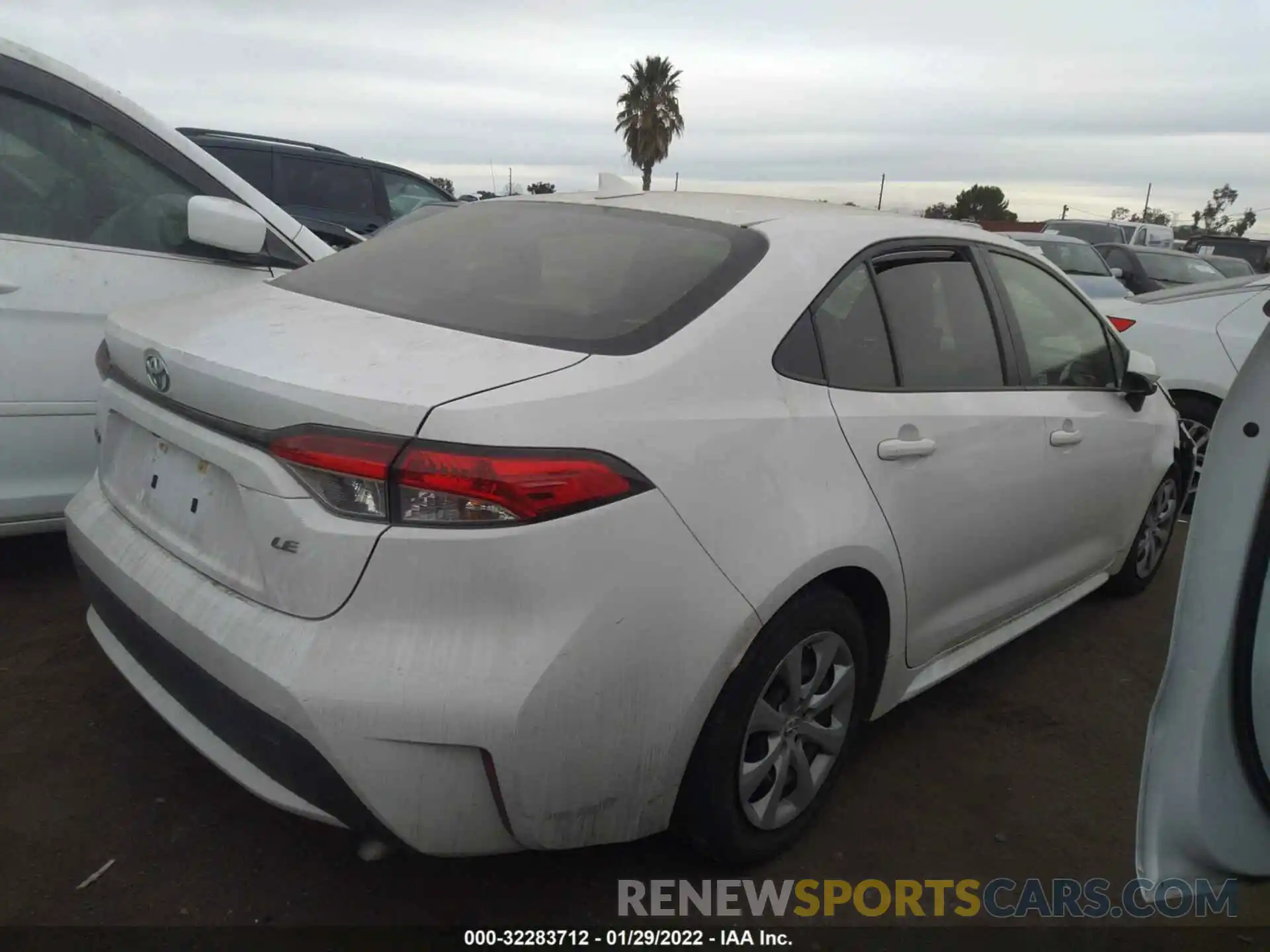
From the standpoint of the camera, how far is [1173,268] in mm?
14375

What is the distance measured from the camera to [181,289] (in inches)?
134

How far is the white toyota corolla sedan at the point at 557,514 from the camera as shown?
170 centimetres

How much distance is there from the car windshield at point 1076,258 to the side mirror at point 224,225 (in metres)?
10.9

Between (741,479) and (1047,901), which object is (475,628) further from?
(1047,901)

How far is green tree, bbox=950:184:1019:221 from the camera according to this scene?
52.9 m

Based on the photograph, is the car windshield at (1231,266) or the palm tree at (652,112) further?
the palm tree at (652,112)

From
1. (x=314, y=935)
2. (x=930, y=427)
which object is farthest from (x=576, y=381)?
(x=314, y=935)

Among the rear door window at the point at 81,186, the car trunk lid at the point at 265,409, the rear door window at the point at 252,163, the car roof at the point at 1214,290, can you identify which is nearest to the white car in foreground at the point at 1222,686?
the car trunk lid at the point at 265,409

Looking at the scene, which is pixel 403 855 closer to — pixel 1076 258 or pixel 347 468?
pixel 347 468

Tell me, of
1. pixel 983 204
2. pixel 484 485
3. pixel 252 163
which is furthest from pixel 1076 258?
pixel 983 204

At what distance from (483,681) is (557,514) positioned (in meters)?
0.32

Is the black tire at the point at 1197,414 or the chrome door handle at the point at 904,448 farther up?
the chrome door handle at the point at 904,448

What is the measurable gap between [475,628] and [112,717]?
1639 millimetres

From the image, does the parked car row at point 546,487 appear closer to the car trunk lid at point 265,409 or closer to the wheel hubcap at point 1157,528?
the car trunk lid at point 265,409
